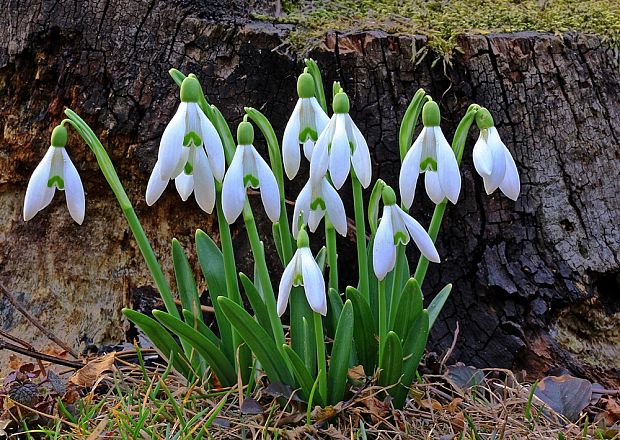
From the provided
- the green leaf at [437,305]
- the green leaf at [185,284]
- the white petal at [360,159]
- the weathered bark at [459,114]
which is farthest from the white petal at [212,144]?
the weathered bark at [459,114]

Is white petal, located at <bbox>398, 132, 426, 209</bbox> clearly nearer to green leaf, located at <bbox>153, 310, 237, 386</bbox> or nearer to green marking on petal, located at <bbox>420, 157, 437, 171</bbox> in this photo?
green marking on petal, located at <bbox>420, 157, 437, 171</bbox>

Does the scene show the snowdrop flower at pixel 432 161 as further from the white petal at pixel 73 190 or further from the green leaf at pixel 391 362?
the white petal at pixel 73 190

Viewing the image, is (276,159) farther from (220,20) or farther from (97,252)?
(97,252)

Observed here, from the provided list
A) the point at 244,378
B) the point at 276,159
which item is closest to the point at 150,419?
the point at 244,378

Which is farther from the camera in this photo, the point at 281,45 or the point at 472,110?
the point at 281,45

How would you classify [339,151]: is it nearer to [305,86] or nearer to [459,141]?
[305,86]

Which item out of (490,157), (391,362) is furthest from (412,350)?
(490,157)

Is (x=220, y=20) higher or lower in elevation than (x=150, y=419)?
higher
